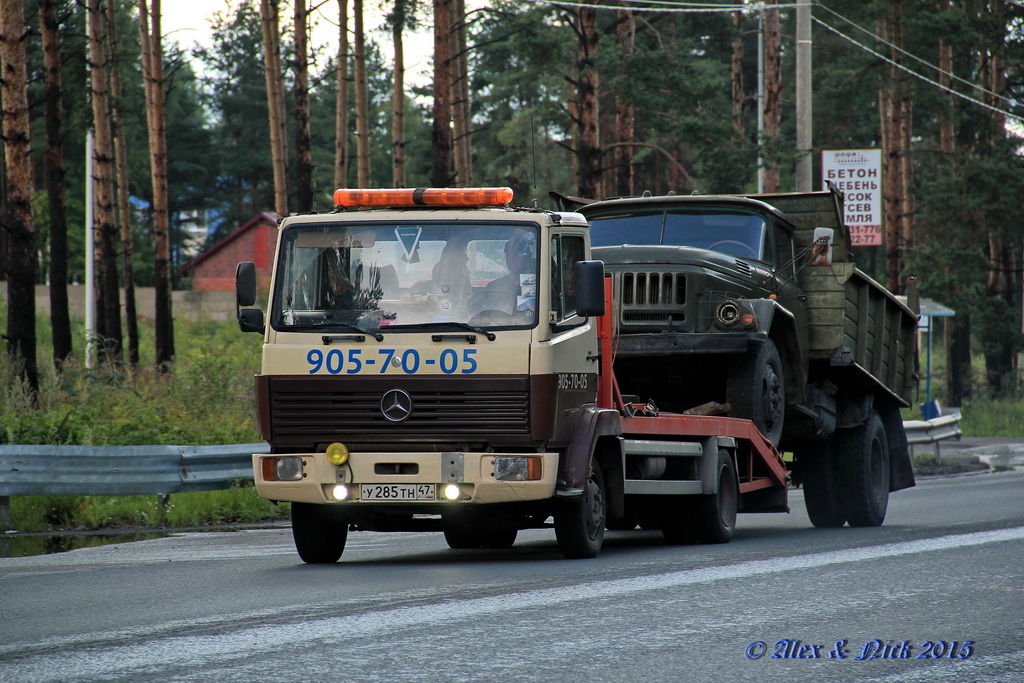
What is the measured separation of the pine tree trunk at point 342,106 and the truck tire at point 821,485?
2682 centimetres

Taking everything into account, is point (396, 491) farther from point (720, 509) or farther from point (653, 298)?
point (653, 298)

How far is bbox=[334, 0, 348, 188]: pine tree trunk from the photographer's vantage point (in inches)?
1607

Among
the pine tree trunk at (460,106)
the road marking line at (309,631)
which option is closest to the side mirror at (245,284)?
the road marking line at (309,631)

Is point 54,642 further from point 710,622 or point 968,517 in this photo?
point 968,517

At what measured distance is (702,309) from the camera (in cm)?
1246

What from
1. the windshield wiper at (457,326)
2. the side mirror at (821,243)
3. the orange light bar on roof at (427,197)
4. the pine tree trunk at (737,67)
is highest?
the pine tree trunk at (737,67)

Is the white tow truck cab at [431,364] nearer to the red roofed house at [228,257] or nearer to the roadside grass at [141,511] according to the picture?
the roadside grass at [141,511]

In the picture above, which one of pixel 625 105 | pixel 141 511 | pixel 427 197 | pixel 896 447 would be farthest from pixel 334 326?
pixel 625 105

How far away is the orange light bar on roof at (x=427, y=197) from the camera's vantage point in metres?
9.99

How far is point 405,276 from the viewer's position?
9.78 meters

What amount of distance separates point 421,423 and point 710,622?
2943mm

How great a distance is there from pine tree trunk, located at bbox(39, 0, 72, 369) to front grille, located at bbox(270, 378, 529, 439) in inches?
634

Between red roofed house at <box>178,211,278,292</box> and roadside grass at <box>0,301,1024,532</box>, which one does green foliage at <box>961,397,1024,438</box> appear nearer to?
roadside grass at <box>0,301,1024,532</box>

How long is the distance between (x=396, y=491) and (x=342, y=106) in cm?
3395
